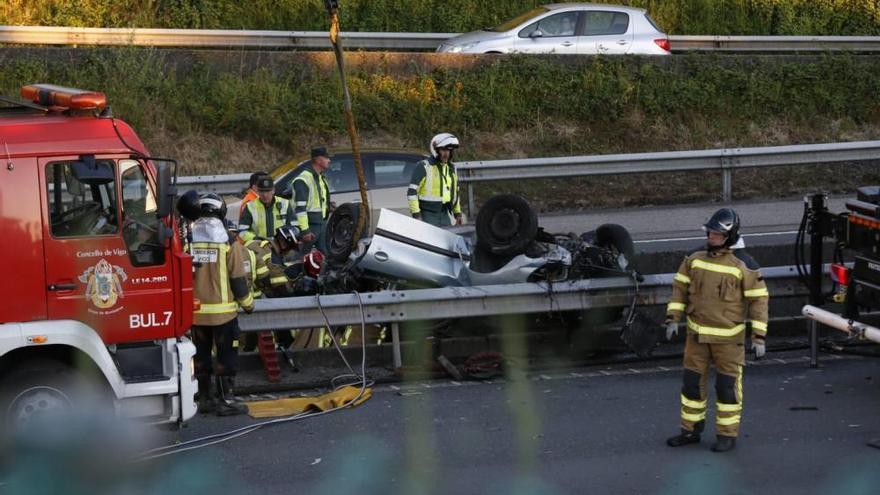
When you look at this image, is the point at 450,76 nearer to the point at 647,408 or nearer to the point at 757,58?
the point at 757,58

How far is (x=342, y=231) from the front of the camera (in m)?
11.8

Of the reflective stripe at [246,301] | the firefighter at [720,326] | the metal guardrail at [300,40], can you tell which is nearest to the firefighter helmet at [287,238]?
the reflective stripe at [246,301]

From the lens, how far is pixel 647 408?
941cm

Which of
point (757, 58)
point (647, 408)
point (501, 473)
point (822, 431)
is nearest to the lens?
point (501, 473)

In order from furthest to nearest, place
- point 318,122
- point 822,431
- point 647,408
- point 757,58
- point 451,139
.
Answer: point 757,58 < point 318,122 < point 451,139 < point 647,408 < point 822,431

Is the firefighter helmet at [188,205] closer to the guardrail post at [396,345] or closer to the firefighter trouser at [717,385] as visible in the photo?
the guardrail post at [396,345]

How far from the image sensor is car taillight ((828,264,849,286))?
9827mm

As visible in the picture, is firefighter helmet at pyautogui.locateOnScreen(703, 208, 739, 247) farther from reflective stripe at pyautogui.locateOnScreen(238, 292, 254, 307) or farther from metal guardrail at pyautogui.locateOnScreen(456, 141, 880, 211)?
metal guardrail at pyautogui.locateOnScreen(456, 141, 880, 211)

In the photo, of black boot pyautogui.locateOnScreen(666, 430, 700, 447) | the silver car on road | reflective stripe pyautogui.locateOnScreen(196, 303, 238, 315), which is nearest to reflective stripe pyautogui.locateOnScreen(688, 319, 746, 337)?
black boot pyautogui.locateOnScreen(666, 430, 700, 447)

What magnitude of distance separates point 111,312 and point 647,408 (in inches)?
149

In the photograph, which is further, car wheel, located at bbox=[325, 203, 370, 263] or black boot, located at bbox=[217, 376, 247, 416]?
car wheel, located at bbox=[325, 203, 370, 263]

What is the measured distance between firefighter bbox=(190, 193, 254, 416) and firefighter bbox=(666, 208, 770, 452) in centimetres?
317

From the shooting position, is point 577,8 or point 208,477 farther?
point 577,8

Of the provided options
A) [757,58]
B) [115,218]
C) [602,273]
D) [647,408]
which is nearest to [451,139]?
[602,273]
